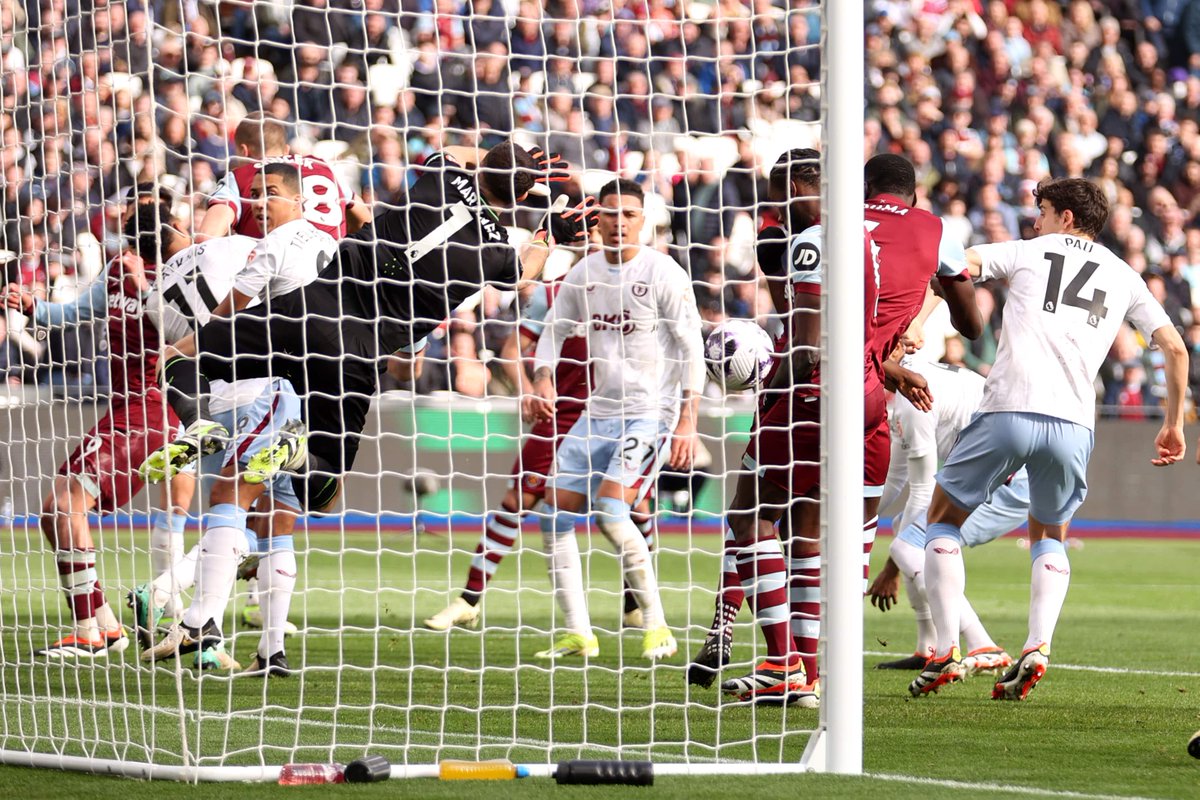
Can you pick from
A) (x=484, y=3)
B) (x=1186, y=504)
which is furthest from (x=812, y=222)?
(x=1186, y=504)

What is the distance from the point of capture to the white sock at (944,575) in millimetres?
6586

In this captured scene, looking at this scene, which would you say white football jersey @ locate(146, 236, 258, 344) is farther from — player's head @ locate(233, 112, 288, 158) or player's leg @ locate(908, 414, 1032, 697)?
player's leg @ locate(908, 414, 1032, 697)

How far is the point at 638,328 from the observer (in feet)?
26.4

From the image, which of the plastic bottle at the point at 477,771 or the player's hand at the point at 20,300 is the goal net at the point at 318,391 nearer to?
the player's hand at the point at 20,300

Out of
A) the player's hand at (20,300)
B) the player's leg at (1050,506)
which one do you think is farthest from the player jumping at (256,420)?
the player's leg at (1050,506)

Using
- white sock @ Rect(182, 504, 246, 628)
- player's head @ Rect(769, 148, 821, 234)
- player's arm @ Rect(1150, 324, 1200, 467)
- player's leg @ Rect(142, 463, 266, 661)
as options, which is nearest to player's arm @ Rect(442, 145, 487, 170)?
player's head @ Rect(769, 148, 821, 234)

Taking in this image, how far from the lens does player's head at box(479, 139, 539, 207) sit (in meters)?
5.31

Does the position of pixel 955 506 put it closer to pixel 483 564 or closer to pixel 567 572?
pixel 567 572

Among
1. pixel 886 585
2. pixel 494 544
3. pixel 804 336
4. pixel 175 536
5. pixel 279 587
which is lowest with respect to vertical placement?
pixel 886 585

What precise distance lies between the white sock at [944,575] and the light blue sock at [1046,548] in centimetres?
29

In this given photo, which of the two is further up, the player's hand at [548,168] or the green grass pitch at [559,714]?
the player's hand at [548,168]

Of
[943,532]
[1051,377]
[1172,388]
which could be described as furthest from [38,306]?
[1172,388]

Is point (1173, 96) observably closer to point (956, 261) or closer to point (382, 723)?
point (956, 261)

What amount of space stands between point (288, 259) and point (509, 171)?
1546 millimetres
